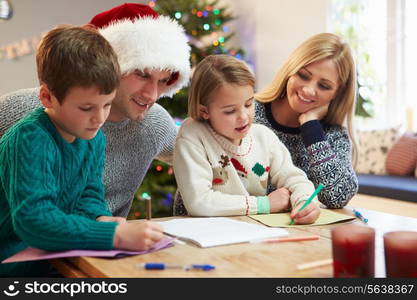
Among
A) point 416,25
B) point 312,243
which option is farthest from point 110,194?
point 416,25

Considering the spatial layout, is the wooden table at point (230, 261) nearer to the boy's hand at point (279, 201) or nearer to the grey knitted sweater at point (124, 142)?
the boy's hand at point (279, 201)

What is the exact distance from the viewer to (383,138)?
15.0 ft

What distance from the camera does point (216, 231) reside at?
1229mm

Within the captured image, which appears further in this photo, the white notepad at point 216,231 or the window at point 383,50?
the window at point 383,50

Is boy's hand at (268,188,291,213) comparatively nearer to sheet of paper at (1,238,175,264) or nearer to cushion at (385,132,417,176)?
sheet of paper at (1,238,175,264)

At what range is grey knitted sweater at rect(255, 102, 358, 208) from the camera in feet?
5.57

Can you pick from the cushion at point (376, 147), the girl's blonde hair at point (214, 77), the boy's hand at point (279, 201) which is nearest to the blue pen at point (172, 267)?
the boy's hand at point (279, 201)

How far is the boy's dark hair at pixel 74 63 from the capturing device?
112 cm

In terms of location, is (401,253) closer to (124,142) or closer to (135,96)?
(135,96)

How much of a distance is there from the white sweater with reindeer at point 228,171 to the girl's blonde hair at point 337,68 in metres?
0.34

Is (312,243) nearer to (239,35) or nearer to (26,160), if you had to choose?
(26,160)

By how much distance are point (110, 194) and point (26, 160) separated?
761 millimetres

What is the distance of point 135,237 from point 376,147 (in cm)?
393

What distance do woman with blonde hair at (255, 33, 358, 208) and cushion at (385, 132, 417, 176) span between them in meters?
2.47
